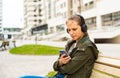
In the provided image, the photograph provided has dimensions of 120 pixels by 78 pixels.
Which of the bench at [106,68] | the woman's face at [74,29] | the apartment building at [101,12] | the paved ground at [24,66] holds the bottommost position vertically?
the paved ground at [24,66]

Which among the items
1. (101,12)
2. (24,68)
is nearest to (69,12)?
(101,12)

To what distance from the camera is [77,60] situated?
14.3 ft

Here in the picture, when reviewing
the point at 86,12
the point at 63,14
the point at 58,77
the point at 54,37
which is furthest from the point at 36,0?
the point at 58,77

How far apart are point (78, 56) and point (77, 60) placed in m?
0.05

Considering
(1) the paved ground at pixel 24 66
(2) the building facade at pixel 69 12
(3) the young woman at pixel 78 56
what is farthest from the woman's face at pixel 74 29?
(2) the building facade at pixel 69 12

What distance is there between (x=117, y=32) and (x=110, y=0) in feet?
25.7

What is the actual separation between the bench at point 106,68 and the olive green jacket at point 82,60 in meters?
0.08

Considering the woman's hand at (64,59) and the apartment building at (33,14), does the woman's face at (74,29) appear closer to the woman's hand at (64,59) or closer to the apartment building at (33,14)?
the woman's hand at (64,59)

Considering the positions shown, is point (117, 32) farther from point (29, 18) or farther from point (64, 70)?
point (29, 18)

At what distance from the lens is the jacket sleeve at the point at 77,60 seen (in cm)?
430

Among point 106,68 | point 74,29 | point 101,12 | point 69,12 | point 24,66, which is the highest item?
point 69,12

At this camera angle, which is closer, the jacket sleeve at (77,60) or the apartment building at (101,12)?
the jacket sleeve at (77,60)

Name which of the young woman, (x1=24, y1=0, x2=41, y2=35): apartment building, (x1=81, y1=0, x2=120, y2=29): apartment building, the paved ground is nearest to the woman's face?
the young woman

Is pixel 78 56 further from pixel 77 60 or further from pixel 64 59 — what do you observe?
pixel 64 59
